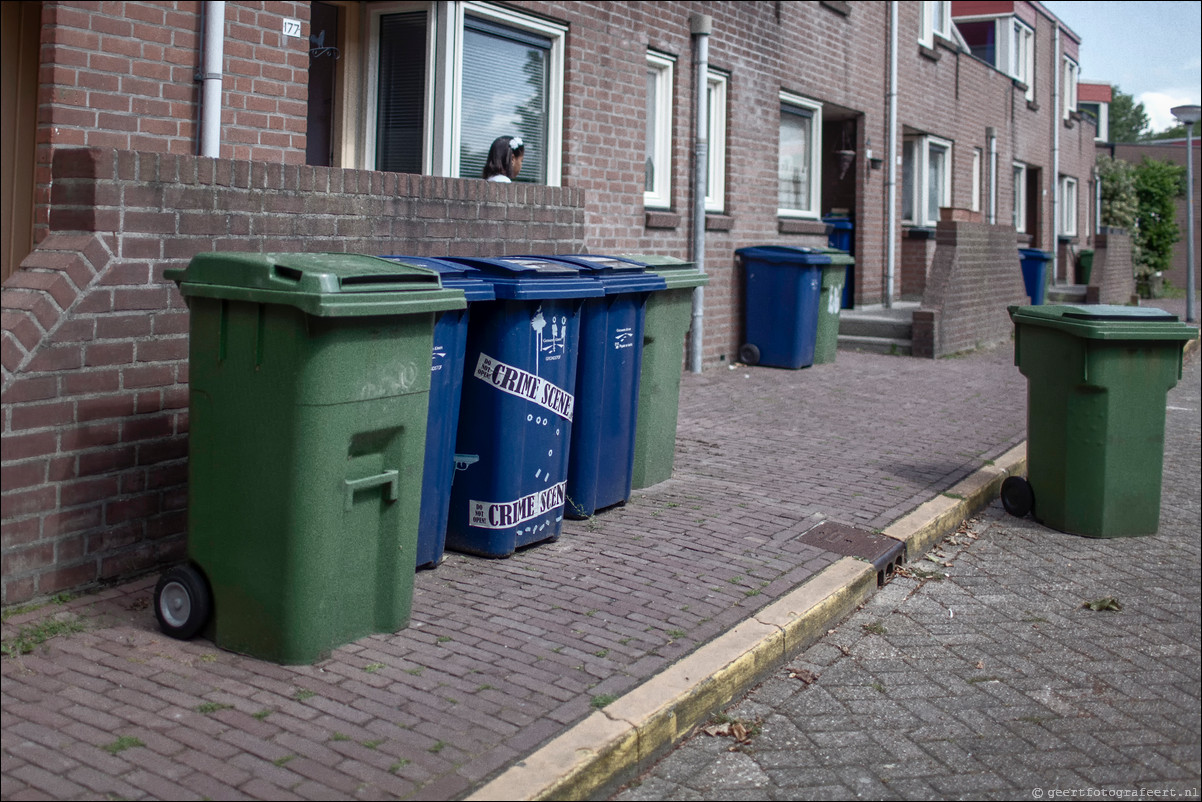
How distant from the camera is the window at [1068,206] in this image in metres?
33.3

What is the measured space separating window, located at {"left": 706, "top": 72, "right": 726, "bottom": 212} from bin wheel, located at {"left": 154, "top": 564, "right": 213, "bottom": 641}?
999 cm

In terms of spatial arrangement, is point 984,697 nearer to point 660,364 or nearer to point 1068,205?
point 660,364

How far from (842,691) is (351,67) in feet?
22.6

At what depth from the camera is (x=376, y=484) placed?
4.26 m

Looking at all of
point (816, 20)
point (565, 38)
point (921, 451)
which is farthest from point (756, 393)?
point (816, 20)

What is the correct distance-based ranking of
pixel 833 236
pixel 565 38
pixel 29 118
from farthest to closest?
pixel 833 236 < pixel 565 38 < pixel 29 118

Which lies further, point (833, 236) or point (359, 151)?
point (833, 236)

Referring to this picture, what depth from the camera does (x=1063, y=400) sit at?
272 inches

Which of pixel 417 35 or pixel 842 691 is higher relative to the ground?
pixel 417 35

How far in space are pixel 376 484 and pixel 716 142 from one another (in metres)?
10.1

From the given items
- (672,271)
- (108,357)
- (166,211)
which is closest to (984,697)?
(672,271)

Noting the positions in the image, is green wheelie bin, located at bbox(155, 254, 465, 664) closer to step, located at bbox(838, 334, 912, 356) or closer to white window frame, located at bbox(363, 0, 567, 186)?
white window frame, located at bbox(363, 0, 567, 186)

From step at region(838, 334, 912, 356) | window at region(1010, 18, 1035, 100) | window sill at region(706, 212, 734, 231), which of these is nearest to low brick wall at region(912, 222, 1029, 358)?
step at region(838, 334, 912, 356)

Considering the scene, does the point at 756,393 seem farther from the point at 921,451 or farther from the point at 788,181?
the point at 788,181
